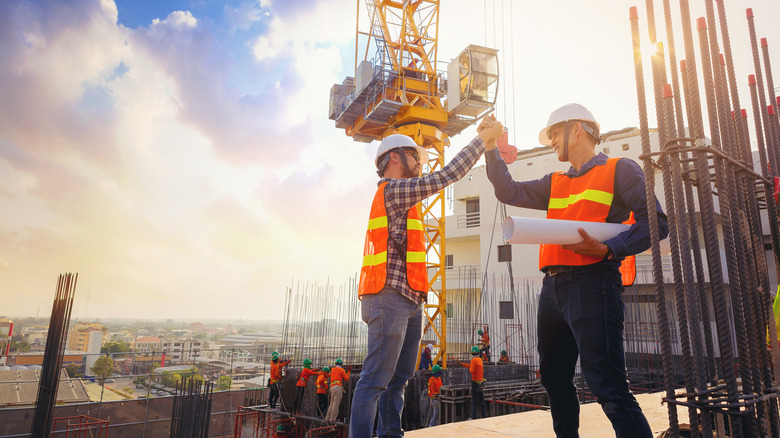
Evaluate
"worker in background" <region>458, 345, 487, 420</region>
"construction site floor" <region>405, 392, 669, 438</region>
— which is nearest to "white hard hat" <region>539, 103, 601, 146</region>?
"construction site floor" <region>405, 392, 669, 438</region>

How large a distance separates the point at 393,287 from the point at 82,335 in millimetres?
42154

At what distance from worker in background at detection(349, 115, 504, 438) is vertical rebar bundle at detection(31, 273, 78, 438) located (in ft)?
28.6

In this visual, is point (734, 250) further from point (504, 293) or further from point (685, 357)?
point (504, 293)

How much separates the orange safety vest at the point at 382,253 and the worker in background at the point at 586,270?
1.72 feet

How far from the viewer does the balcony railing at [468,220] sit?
27.3m

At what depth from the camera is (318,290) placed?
57.2 ft

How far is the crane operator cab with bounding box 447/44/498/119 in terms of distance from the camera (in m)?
14.4

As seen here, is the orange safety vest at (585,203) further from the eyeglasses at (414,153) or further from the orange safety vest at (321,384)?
the orange safety vest at (321,384)

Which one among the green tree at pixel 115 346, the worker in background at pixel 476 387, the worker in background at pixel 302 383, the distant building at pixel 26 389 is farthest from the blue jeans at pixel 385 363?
the green tree at pixel 115 346

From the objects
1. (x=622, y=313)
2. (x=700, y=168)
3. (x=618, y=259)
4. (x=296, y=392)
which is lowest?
(x=296, y=392)

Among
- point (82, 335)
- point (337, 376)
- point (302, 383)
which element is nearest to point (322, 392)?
point (302, 383)

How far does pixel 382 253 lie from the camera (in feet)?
7.41

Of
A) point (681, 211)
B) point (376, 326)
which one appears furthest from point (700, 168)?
point (376, 326)

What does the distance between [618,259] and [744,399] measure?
2.24ft
